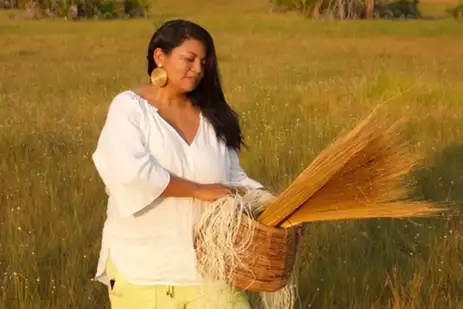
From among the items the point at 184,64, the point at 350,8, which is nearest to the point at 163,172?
the point at 184,64

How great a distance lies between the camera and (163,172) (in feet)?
8.23

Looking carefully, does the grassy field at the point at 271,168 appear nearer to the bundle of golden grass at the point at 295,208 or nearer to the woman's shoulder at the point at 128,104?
the bundle of golden grass at the point at 295,208

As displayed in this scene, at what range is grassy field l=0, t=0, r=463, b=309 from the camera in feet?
13.8

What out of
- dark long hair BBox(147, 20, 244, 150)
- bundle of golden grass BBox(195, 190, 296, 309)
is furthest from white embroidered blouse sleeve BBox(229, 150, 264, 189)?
bundle of golden grass BBox(195, 190, 296, 309)

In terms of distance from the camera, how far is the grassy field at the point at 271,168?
4.20 meters

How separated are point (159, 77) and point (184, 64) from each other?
0.08m

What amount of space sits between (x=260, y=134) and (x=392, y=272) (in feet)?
10.1

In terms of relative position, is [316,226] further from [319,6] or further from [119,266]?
[319,6]

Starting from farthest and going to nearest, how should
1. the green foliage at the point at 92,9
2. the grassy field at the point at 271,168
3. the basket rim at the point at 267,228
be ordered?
the green foliage at the point at 92,9 < the grassy field at the point at 271,168 < the basket rim at the point at 267,228

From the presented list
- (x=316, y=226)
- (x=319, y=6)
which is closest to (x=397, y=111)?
(x=316, y=226)

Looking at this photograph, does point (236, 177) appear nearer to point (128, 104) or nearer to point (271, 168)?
point (128, 104)

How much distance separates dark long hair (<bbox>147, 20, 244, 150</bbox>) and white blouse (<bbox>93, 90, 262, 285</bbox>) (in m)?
0.08

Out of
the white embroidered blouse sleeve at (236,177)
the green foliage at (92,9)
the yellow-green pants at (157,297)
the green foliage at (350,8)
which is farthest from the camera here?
the green foliage at (350,8)

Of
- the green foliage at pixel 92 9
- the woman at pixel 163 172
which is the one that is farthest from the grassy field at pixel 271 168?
the green foliage at pixel 92 9
